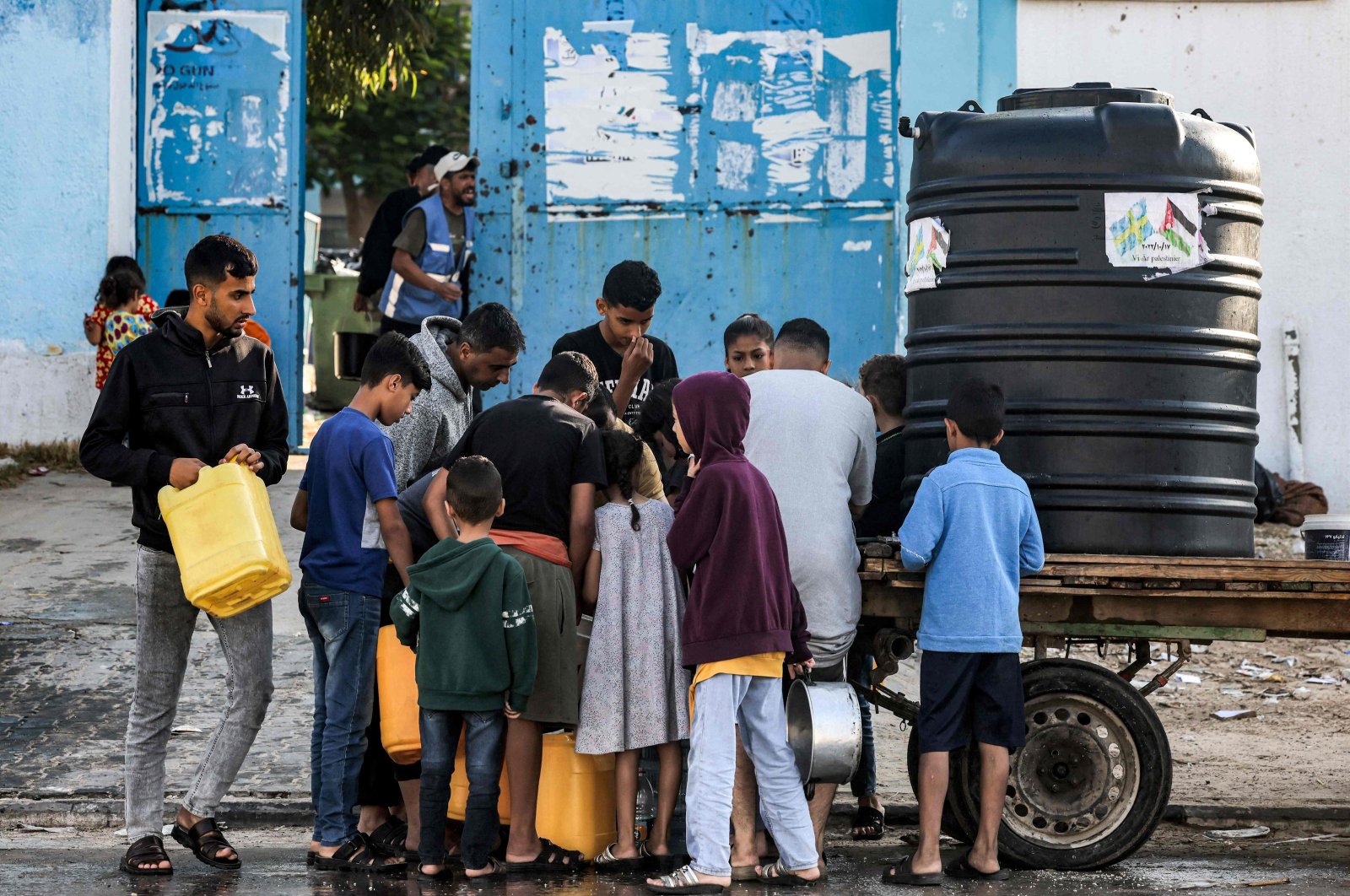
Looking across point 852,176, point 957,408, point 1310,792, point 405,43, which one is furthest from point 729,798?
point 405,43

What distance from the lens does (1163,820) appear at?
6133mm

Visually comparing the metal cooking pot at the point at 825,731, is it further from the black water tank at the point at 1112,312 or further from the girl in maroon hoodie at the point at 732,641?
the black water tank at the point at 1112,312

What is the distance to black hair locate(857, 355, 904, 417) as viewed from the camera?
19.5 feet

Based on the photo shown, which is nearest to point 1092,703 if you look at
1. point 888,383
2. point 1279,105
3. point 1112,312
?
point 1112,312

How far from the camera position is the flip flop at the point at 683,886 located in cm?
481

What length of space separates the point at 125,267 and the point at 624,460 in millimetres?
5582

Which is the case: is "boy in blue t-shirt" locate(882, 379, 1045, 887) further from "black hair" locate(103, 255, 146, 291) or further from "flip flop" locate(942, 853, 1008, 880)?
"black hair" locate(103, 255, 146, 291)

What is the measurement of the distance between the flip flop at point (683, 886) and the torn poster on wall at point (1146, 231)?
2293 mm

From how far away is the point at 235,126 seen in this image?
10.2 meters

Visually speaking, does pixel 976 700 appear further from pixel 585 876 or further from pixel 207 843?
pixel 207 843

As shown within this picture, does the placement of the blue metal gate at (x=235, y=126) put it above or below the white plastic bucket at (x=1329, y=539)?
above

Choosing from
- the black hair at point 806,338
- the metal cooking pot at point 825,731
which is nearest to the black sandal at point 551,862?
the metal cooking pot at point 825,731

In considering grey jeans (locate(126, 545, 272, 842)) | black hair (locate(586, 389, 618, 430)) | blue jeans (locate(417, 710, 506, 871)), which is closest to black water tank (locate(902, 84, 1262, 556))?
black hair (locate(586, 389, 618, 430))

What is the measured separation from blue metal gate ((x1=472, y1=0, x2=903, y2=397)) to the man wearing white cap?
0.71 meters
